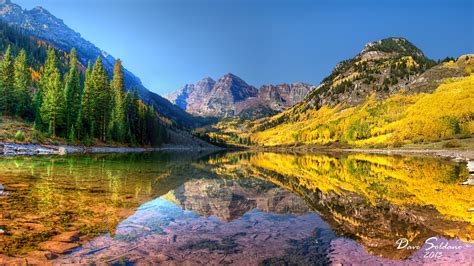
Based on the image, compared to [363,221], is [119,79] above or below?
above

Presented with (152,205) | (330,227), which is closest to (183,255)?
(330,227)

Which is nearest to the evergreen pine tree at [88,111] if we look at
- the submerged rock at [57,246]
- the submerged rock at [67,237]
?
the submerged rock at [67,237]

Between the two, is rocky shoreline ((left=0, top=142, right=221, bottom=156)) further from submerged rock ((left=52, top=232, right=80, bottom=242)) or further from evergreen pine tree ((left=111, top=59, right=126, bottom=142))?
submerged rock ((left=52, top=232, right=80, bottom=242))

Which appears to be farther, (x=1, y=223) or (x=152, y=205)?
(x=152, y=205)

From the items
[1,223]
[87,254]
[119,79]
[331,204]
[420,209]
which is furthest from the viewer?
[119,79]

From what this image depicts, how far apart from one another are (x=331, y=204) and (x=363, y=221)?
488 centimetres

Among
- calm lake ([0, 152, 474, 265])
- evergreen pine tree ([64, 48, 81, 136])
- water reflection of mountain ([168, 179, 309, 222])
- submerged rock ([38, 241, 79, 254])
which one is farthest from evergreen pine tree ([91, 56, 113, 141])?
submerged rock ([38, 241, 79, 254])

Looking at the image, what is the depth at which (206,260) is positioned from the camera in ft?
30.1

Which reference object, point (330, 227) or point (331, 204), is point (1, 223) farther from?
point (331, 204)

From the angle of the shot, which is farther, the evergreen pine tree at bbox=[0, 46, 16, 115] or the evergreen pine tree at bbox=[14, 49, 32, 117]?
the evergreen pine tree at bbox=[14, 49, 32, 117]

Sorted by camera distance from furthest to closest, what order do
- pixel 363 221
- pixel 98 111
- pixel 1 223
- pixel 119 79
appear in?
pixel 119 79 < pixel 98 111 < pixel 363 221 < pixel 1 223

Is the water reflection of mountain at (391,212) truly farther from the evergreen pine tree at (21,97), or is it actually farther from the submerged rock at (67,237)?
the evergreen pine tree at (21,97)

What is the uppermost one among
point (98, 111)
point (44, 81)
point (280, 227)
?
point (44, 81)

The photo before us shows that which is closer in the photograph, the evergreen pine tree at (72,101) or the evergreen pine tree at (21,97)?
the evergreen pine tree at (21,97)
